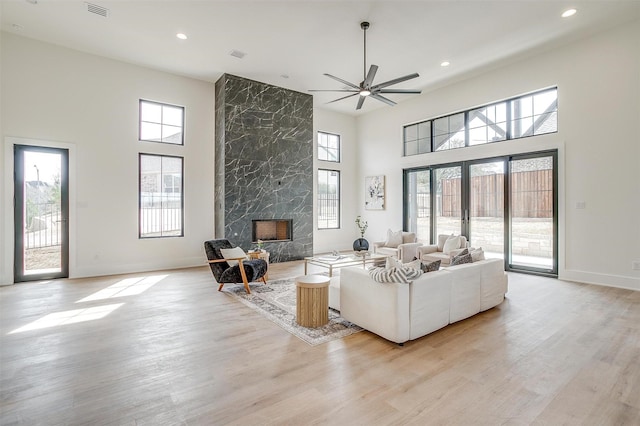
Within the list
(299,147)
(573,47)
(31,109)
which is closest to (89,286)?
(31,109)

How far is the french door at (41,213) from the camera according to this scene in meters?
5.33

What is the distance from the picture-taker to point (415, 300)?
2.93 metres

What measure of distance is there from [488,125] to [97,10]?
7.46 meters

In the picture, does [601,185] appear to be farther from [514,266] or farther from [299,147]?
[299,147]

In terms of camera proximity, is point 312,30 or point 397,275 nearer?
point 397,275

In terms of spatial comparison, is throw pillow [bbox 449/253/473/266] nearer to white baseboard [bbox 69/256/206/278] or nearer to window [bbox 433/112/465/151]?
window [bbox 433/112/465/151]

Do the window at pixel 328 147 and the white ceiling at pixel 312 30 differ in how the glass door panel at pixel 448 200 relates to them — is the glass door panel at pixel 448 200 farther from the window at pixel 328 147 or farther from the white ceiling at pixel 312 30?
the window at pixel 328 147

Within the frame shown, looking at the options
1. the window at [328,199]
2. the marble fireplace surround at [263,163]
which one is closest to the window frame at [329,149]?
the window at [328,199]

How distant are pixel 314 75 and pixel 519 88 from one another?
13.9ft

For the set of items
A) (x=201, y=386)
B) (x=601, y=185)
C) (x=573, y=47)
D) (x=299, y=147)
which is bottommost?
(x=201, y=386)

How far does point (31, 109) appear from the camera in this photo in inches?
211

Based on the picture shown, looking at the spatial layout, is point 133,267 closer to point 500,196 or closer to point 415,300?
point 415,300

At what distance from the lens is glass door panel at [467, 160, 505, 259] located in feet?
21.2

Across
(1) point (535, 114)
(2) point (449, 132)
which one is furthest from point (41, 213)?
(1) point (535, 114)
